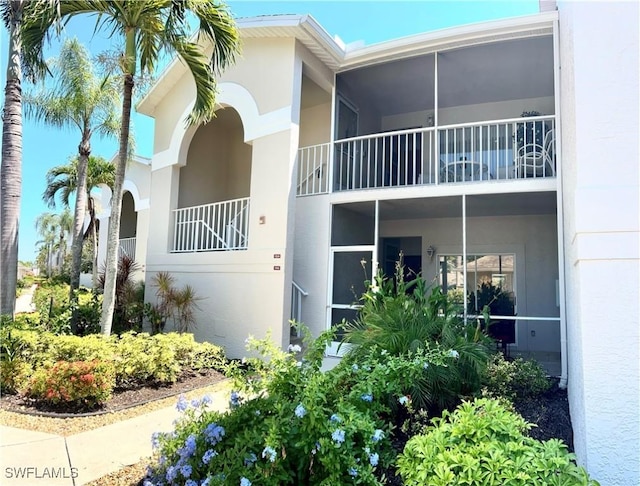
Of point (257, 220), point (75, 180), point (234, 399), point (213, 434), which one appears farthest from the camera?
point (75, 180)

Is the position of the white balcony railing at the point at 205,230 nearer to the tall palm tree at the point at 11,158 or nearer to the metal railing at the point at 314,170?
the metal railing at the point at 314,170

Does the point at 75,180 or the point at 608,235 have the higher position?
the point at 75,180

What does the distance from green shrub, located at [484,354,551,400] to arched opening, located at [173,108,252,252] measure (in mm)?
6530

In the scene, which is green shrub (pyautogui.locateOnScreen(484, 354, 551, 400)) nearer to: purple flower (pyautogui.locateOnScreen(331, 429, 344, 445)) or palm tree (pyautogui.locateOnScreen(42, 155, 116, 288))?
purple flower (pyautogui.locateOnScreen(331, 429, 344, 445))

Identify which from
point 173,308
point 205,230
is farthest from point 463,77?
point 173,308

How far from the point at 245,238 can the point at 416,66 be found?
18.6ft

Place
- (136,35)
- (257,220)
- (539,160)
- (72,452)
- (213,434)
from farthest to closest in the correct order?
(257,220)
(539,160)
(136,35)
(72,452)
(213,434)

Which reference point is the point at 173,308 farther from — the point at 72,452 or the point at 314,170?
the point at 72,452

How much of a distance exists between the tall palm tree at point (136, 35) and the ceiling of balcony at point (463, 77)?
3.60 metres

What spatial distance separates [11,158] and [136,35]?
3.25 metres

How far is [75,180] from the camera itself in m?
18.8

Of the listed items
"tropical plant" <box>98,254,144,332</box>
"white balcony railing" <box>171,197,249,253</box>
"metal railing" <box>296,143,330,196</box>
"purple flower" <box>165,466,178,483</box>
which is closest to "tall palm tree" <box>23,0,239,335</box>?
"tropical plant" <box>98,254,144,332</box>

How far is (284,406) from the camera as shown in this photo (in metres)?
3.33

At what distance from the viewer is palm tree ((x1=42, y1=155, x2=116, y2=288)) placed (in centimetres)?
1825
